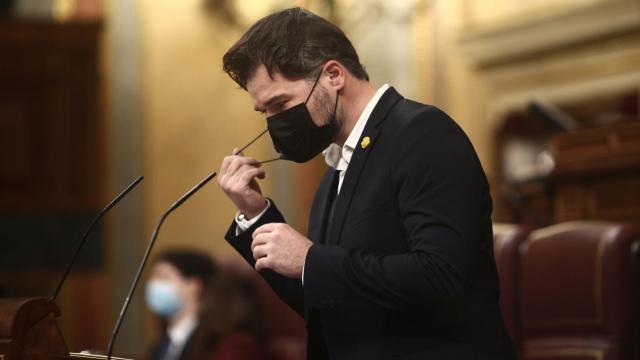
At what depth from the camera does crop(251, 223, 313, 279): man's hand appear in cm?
161

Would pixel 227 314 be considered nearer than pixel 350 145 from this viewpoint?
No

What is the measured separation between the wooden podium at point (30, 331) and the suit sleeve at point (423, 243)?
368 mm

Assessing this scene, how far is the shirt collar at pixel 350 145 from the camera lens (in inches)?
70.1

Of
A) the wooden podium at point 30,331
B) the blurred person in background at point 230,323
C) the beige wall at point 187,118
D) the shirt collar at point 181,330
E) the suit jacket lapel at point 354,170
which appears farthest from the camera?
the beige wall at point 187,118

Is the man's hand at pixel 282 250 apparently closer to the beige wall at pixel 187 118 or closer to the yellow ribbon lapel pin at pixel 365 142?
the yellow ribbon lapel pin at pixel 365 142

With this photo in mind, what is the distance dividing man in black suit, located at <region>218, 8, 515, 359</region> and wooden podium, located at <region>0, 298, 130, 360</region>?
12.1 inches

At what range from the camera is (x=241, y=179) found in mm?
1800

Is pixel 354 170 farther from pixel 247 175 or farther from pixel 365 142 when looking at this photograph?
pixel 247 175

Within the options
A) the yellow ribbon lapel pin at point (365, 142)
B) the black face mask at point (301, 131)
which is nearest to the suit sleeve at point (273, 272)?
the black face mask at point (301, 131)

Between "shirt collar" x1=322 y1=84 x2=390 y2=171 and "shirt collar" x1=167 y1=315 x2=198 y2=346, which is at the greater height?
"shirt collar" x1=322 y1=84 x2=390 y2=171

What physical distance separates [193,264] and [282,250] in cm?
266

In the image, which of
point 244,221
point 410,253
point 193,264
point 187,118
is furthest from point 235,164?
point 187,118

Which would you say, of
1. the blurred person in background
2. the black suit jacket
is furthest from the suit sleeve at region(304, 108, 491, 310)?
the blurred person in background

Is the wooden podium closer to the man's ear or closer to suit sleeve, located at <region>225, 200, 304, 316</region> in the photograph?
suit sleeve, located at <region>225, 200, 304, 316</region>
